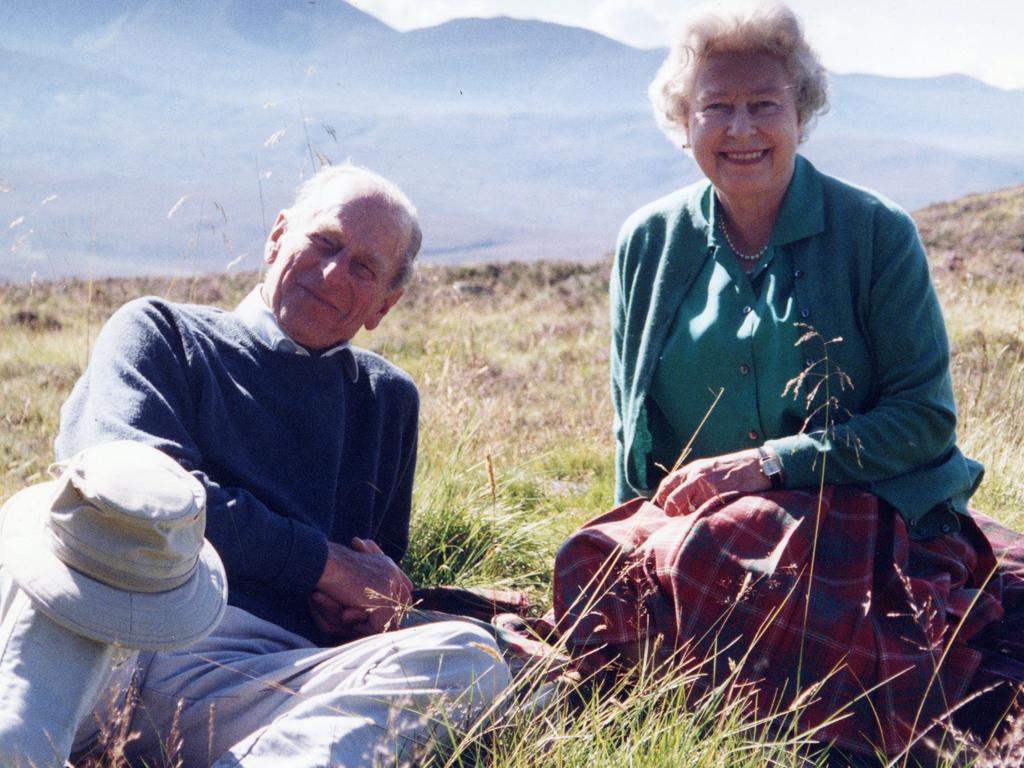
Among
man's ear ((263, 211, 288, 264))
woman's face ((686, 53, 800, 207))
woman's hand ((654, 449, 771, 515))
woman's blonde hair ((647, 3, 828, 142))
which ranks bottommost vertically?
woman's hand ((654, 449, 771, 515))

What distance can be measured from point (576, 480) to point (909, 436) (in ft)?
7.91

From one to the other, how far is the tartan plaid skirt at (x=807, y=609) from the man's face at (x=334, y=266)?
88 centimetres

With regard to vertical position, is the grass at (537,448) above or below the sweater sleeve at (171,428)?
below

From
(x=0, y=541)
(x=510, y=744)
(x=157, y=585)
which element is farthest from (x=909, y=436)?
(x=0, y=541)

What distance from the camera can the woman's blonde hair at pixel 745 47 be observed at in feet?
10.3

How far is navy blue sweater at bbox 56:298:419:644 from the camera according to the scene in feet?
9.04

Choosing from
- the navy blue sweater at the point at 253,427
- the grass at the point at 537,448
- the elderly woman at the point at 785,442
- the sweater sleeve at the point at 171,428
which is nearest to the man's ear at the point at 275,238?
the navy blue sweater at the point at 253,427

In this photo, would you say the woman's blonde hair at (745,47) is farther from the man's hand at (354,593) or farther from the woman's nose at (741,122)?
the man's hand at (354,593)

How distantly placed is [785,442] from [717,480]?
0.21 metres

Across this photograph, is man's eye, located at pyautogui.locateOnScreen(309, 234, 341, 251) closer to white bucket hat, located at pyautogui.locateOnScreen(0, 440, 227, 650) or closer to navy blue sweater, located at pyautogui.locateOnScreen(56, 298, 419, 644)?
navy blue sweater, located at pyautogui.locateOnScreen(56, 298, 419, 644)

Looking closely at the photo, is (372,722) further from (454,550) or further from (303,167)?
(303,167)

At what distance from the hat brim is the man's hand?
1.94ft

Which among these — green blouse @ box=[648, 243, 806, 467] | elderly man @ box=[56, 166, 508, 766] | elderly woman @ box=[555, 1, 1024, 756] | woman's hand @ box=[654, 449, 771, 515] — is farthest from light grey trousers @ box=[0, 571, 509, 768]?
green blouse @ box=[648, 243, 806, 467]

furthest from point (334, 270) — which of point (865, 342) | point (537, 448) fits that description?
point (537, 448)
